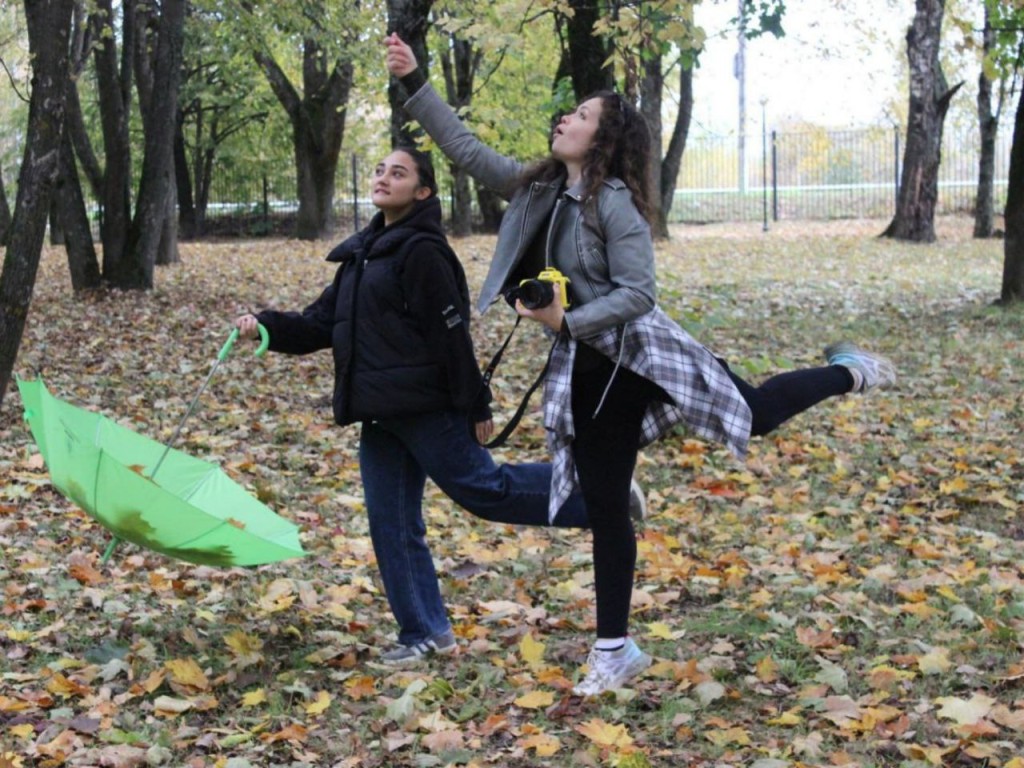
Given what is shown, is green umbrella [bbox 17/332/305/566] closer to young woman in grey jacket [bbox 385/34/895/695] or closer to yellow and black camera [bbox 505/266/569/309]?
young woman in grey jacket [bbox 385/34/895/695]

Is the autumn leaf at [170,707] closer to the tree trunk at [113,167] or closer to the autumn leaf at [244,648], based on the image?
the autumn leaf at [244,648]

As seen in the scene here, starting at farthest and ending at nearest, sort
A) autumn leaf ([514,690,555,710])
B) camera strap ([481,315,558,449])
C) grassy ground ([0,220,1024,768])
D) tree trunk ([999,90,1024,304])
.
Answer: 1. tree trunk ([999,90,1024,304])
2. autumn leaf ([514,690,555,710])
3. camera strap ([481,315,558,449])
4. grassy ground ([0,220,1024,768])

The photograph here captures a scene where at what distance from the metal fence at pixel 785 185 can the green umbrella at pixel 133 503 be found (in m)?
28.9

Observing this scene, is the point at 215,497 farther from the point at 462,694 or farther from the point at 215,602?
the point at 462,694

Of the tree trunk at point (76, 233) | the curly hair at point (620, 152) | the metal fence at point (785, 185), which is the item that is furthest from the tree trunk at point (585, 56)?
the metal fence at point (785, 185)

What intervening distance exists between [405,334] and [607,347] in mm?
784

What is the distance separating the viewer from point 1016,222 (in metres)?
12.9

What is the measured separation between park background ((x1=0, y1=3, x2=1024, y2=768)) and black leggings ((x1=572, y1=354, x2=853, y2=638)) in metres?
0.37

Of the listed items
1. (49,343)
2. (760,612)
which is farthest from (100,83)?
(760,612)

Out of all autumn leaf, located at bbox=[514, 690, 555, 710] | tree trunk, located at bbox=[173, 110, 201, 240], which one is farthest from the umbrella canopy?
tree trunk, located at bbox=[173, 110, 201, 240]

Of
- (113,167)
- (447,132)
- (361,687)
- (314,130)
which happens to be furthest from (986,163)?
(361,687)

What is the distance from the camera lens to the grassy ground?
151 inches

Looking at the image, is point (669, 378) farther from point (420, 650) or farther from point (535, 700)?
point (420, 650)

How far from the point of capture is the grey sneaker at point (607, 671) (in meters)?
4.17
